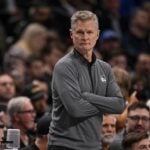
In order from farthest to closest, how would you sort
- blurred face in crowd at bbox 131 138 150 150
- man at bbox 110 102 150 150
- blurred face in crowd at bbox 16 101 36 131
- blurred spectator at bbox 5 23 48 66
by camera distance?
blurred spectator at bbox 5 23 48 66 < blurred face in crowd at bbox 16 101 36 131 < man at bbox 110 102 150 150 < blurred face in crowd at bbox 131 138 150 150

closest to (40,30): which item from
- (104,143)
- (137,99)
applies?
(137,99)

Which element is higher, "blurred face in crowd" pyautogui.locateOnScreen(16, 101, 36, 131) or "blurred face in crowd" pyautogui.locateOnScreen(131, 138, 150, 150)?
"blurred face in crowd" pyautogui.locateOnScreen(131, 138, 150, 150)

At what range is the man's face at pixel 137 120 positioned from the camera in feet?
30.4

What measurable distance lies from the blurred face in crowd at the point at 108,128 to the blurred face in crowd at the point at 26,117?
128 centimetres

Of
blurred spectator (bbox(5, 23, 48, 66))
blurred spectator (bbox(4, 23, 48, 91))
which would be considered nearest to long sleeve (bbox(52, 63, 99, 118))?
blurred spectator (bbox(4, 23, 48, 91))

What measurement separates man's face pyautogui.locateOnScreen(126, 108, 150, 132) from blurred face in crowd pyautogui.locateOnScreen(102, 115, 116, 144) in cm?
17

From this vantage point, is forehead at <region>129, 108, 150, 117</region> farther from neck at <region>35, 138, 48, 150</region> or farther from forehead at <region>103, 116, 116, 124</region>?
neck at <region>35, 138, 48, 150</region>

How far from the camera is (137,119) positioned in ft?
30.6

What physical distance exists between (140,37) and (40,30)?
1.75m

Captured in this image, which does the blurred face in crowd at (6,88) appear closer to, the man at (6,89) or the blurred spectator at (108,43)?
the man at (6,89)

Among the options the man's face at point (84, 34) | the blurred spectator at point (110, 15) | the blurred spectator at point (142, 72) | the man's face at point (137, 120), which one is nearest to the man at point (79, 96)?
the man's face at point (84, 34)

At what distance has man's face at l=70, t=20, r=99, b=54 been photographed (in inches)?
288

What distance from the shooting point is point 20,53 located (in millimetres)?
14117

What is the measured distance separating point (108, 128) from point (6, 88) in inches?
110
